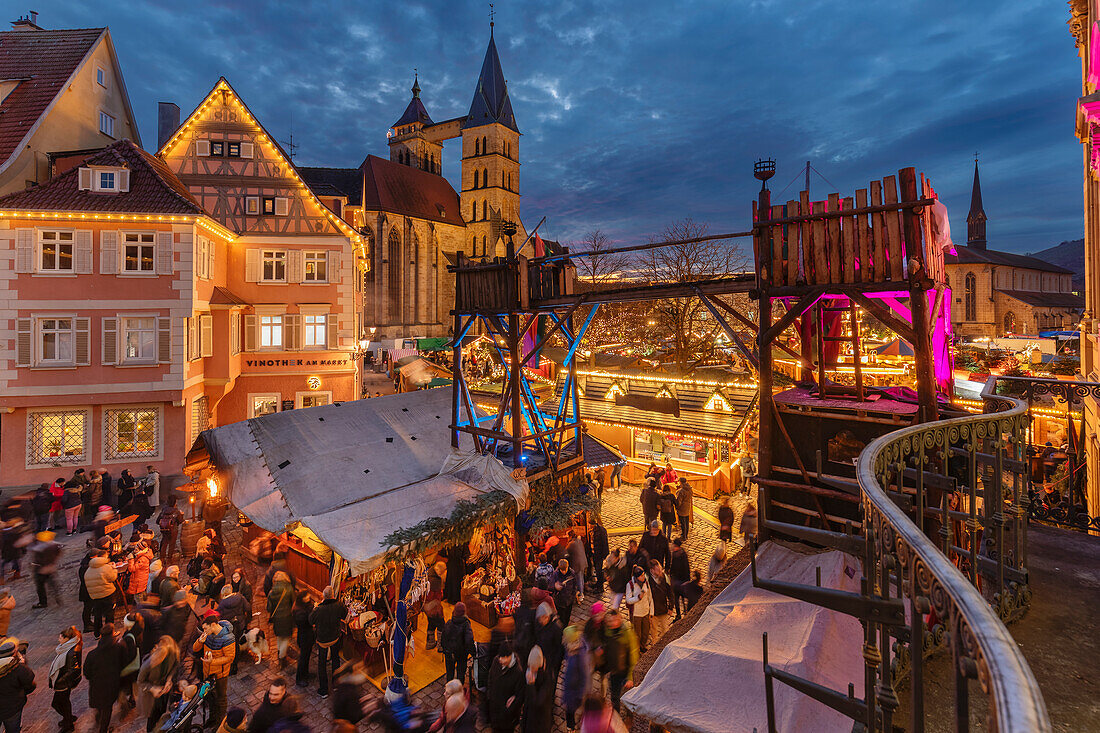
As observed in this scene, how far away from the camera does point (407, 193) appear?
191 feet

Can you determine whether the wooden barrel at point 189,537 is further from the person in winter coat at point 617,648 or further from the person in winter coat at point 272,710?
the person in winter coat at point 617,648

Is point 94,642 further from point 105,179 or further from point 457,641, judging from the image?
point 105,179

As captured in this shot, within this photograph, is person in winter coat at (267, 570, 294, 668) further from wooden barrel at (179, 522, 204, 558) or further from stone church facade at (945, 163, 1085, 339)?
stone church facade at (945, 163, 1085, 339)

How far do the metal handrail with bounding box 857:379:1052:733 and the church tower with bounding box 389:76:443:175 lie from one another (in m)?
80.6

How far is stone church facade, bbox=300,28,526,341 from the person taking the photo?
175 ft

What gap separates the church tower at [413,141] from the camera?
74750 mm

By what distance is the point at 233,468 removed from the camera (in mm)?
10531

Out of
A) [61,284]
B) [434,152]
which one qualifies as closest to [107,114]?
[61,284]

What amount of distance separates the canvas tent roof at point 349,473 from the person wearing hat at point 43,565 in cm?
311

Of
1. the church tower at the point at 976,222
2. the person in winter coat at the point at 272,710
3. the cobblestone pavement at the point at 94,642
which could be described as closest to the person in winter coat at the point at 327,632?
the cobblestone pavement at the point at 94,642

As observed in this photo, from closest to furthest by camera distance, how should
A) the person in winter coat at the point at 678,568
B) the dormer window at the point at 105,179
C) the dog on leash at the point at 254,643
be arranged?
1. the dog on leash at the point at 254,643
2. the person in winter coat at the point at 678,568
3. the dormer window at the point at 105,179

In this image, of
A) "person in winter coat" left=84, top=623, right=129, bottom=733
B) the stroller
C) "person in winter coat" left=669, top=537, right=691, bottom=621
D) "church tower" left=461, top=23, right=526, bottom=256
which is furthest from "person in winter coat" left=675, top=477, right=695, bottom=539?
"church tower" left=461, top=23, right=526, bottom=256

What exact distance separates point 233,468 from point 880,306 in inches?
450

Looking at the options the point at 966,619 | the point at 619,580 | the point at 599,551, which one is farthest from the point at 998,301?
the point at 966,619
